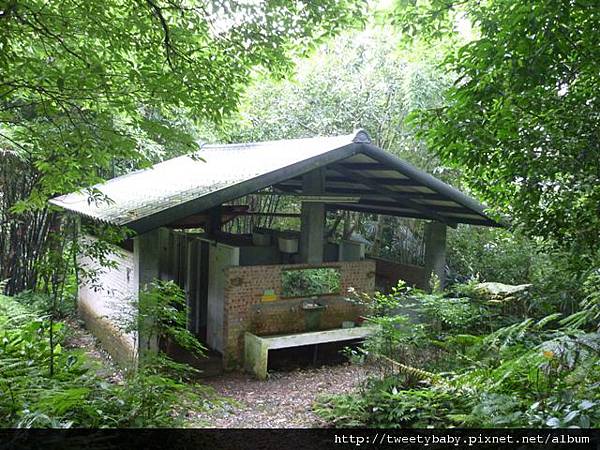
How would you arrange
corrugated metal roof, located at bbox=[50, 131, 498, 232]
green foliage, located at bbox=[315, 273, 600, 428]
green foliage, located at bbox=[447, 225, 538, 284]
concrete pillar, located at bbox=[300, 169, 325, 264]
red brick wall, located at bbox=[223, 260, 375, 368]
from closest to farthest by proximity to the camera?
green foliage, located at bbox=[315, 273, 600, 428]
corrugated metal roof, located at bbox=[50, 131, 498, 232]
red brick wall, located at bbox=[223, 260, 375, 368]
concrete pillar, located at bbox=[300, 169, 325, 264]
green foliage, located at bbox=[447, 225, 538, 284]

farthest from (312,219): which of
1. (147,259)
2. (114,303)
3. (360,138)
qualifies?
(114,303)

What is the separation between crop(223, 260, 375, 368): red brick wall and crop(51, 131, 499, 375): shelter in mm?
17

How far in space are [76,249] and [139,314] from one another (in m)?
1.11

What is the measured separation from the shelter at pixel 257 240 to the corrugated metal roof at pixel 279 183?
2cm

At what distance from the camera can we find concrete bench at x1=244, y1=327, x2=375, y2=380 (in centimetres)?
762

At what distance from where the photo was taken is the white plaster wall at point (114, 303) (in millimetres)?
7320

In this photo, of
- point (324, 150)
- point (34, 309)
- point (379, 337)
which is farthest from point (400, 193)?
point (34, 309)

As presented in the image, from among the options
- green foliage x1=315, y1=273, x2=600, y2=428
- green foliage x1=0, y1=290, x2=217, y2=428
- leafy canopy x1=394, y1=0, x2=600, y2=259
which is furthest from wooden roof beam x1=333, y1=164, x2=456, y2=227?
green foliage x1=0, y1=290, x2=217, y2=428

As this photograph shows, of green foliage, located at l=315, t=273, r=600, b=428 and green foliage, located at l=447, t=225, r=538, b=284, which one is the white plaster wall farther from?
green foliage, located at l=447, t=225, r=538, b=284

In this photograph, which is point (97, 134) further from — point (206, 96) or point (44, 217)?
point (44, 217)

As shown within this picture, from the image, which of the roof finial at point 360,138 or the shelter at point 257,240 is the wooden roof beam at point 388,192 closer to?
the shelter at point 257,240

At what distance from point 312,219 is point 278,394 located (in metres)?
3.00

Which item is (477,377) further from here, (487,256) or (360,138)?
(487,256)

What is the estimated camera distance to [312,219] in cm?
852
